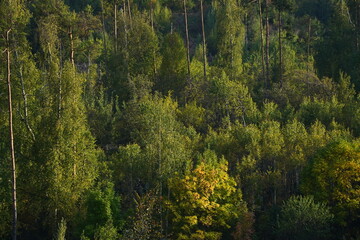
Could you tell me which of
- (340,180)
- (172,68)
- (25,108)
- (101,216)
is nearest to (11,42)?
(25,108)

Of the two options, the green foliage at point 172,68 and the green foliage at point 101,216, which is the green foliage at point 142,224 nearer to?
the green foliage at point 101,216

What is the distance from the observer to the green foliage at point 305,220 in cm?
2842

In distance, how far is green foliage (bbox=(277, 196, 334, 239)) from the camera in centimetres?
2842

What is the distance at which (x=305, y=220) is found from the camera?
94.3ft

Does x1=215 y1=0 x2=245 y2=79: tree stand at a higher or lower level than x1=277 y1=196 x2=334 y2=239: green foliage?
higher

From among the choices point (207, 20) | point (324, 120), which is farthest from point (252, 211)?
point (207, 20)

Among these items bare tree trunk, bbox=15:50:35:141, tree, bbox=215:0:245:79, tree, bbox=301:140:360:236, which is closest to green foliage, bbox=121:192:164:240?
bare tree trunk, bbox=15:50:35:141

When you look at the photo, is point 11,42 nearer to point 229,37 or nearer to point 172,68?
point 172,68

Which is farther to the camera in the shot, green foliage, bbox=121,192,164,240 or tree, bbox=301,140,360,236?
tree, bbox=301,140,360,236

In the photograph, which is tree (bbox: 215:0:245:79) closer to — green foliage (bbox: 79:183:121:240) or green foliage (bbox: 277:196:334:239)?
green foliage (bbox: 277:196:334:239)

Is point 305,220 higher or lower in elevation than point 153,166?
lower

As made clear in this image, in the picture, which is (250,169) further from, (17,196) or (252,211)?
(17,196)

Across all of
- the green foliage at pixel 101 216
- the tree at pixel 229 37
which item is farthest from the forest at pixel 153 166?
the tree at pixel 229 37

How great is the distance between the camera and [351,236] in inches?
1155
